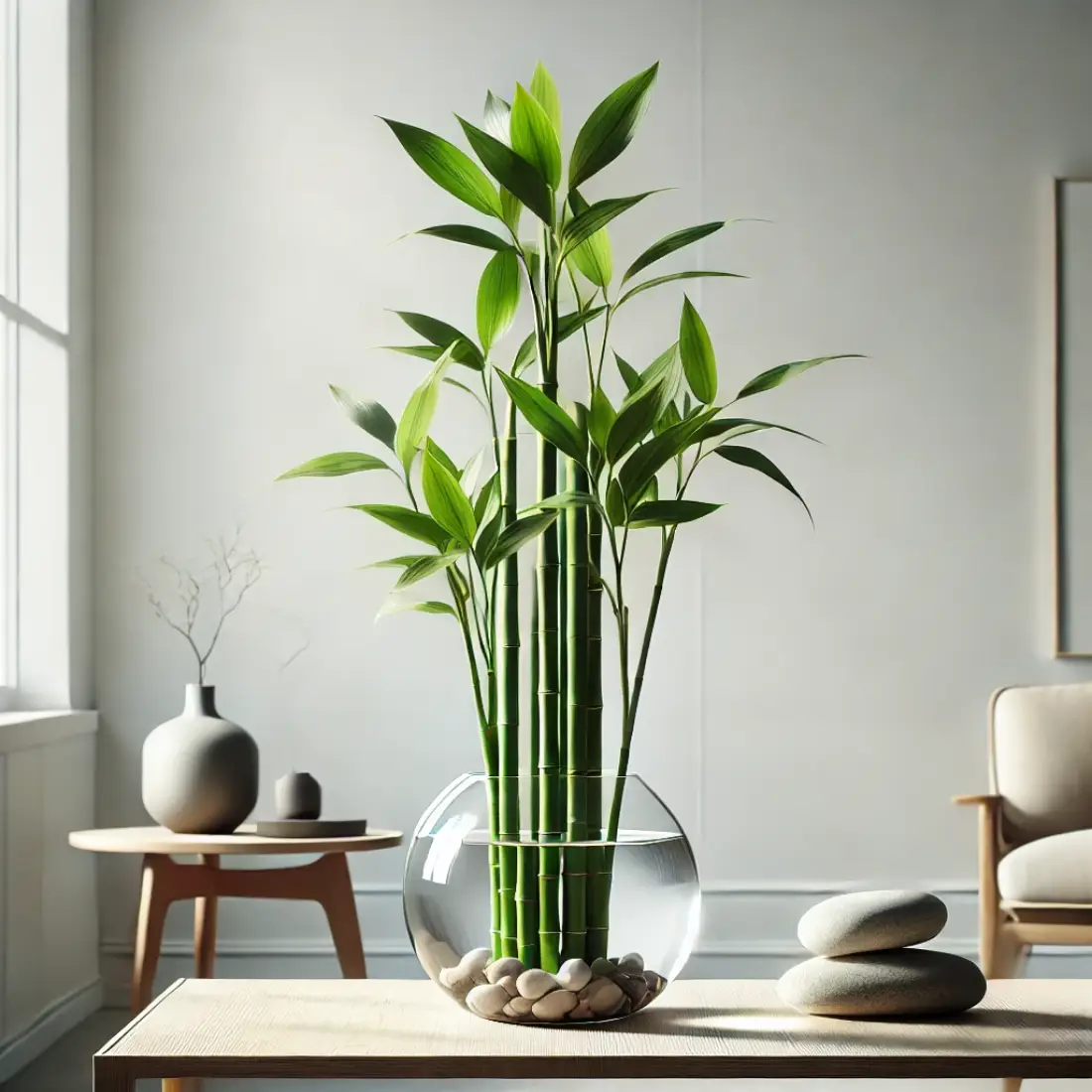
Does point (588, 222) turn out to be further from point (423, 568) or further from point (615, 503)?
point (423, 568)

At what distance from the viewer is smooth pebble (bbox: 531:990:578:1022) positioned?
1341 millimetres


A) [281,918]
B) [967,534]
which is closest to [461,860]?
[281,918]

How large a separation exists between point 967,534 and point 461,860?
8.06 ft

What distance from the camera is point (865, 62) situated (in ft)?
11.7

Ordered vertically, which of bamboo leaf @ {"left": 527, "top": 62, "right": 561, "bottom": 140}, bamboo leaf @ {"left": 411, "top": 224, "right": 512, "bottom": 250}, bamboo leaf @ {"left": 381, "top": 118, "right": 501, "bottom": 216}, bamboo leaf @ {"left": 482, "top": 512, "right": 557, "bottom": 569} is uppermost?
bamboo leaf @ {"left": 527, "top": 62, "right": 561, "bottom": 140}

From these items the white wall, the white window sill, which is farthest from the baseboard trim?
the white window sill

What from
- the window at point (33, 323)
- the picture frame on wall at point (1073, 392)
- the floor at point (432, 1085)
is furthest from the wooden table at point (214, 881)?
the picture frame on wall at point (1073, 392)

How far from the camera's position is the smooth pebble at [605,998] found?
53.5 inches

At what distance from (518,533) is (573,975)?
0.44 metres

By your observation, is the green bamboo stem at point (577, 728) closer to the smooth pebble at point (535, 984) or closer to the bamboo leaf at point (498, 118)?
the smooth pebble at point (535, 984)

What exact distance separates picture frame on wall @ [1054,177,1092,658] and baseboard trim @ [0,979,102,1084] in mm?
2598

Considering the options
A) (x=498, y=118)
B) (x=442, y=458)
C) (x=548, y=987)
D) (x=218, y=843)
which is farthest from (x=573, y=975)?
(x=218, y=843)

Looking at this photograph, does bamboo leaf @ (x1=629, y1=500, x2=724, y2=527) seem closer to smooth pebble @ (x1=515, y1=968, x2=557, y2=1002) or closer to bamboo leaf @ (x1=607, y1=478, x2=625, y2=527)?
bamboo leaf @ (x1=607, y1=478, x2=625, y2=527)

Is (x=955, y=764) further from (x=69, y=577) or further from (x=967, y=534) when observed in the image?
(x=69, y=577)
